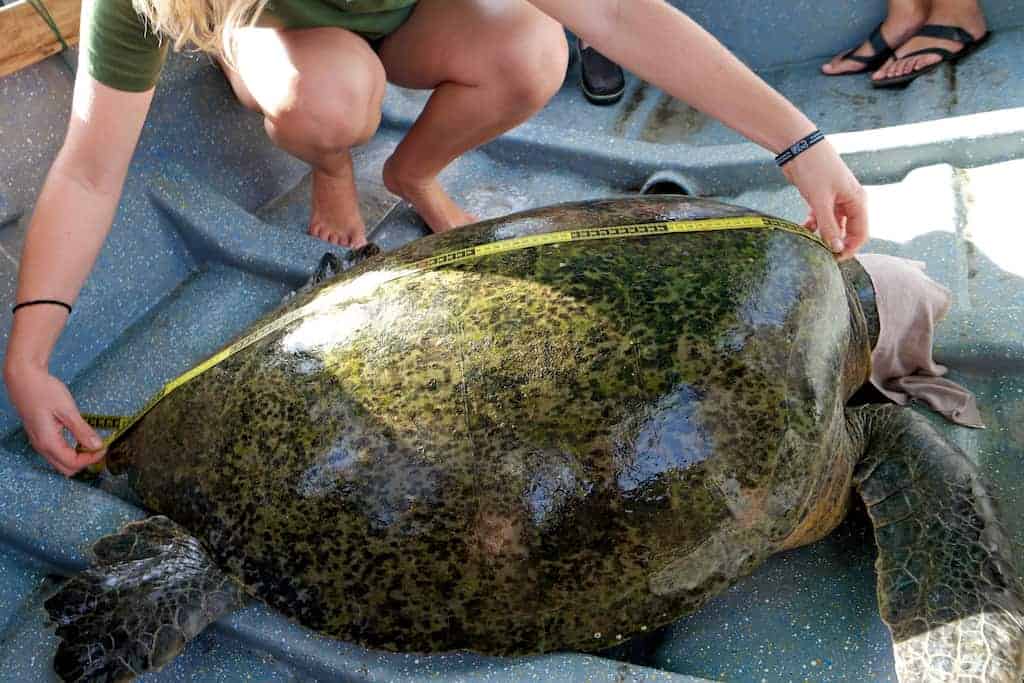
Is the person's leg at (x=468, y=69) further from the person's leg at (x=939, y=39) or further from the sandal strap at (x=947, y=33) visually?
the sandal strap at (x=947, y=33)

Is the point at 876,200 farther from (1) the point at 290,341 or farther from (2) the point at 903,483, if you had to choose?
(1) the point at 290,341

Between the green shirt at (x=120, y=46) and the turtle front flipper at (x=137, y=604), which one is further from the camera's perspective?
the green shirt at (x=120, y=46)

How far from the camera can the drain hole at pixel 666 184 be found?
2.28 metres

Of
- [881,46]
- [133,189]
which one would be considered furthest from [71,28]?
[881,46]

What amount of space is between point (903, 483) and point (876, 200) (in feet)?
3.20

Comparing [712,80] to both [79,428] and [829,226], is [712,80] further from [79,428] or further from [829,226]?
[79,428]

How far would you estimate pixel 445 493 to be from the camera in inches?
47.4

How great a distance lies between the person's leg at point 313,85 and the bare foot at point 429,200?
227 mm

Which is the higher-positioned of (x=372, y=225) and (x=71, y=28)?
(x=71, y=28)

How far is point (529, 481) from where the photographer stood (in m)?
1.19

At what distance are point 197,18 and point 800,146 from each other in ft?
3.55

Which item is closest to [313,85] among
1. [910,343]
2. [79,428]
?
[79,428]

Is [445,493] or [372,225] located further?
[372,225]

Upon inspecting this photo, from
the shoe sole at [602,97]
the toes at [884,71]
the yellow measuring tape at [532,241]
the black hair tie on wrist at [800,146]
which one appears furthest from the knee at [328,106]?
the toes at [884,71]
